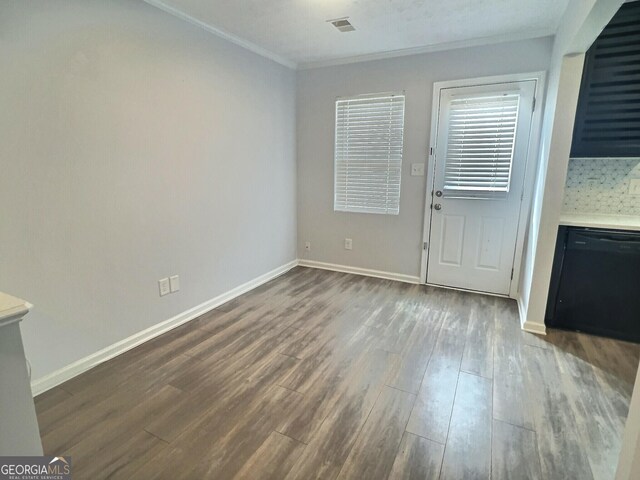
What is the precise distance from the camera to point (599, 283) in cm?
257

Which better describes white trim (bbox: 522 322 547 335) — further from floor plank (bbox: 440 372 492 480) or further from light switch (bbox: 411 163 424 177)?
light switch (bbox: 411 163 424 177)

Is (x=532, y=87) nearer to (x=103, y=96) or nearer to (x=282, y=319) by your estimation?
(x=282, y=319)

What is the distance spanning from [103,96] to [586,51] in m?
3.27

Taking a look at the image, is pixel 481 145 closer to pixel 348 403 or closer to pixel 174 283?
pixel 348 403

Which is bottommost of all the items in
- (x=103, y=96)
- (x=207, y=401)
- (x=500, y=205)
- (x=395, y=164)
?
(x=207, y=401)

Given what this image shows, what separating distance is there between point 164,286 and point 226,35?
2.23 metres

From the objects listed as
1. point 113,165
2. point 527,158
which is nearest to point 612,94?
point 527,158

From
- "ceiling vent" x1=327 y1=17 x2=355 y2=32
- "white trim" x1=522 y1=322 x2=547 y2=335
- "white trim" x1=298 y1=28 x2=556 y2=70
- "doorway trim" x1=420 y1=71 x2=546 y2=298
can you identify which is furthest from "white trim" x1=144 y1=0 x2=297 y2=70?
"white trim" x1=522 y1=322 x2=547 y2=335

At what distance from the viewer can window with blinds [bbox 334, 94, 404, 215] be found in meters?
3.67

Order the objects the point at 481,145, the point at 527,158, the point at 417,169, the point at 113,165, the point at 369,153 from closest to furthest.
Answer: the point at 113,165 < the point at 527,158 < the point at 481,145 < the point at 417,169 < the point at 369,153

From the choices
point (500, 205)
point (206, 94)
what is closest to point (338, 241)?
point (500, 205)

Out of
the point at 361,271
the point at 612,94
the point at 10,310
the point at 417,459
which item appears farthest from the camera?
the point at 361,271

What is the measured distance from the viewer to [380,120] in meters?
3.71

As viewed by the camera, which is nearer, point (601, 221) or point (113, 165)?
point (113, 165)
